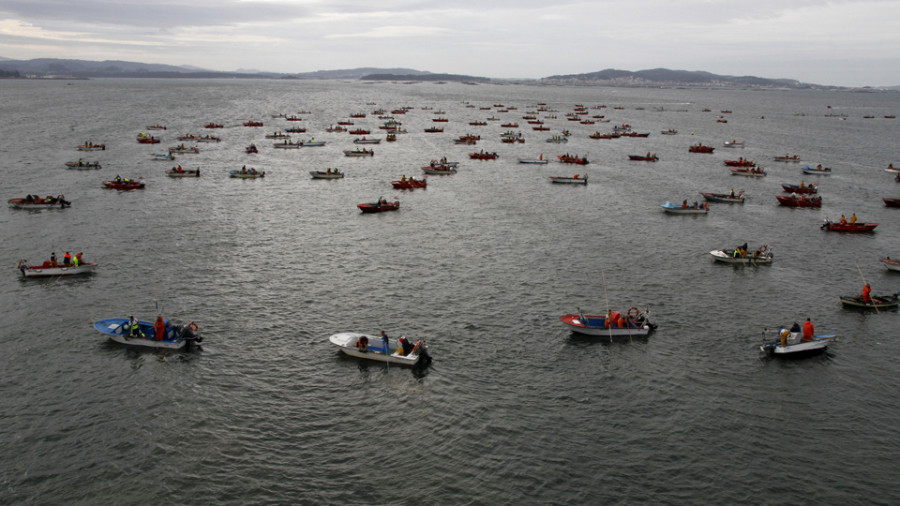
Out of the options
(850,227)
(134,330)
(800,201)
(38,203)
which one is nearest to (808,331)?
(850,227)

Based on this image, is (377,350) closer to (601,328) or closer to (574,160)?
(601,328)

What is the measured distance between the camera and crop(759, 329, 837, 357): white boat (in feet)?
122

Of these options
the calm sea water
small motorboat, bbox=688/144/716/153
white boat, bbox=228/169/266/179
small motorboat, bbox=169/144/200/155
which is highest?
small motorboat, bbox=688/144/716/153

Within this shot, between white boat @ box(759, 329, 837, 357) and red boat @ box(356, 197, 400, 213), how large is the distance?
47873mm

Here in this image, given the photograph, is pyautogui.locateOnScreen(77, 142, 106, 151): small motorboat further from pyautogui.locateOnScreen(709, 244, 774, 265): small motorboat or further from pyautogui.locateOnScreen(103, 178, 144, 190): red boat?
pyautogui.locateOnScreen(709, 244, 774, 265): small motorboat

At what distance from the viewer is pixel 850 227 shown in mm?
67438

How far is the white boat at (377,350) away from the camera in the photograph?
35281 millimetres

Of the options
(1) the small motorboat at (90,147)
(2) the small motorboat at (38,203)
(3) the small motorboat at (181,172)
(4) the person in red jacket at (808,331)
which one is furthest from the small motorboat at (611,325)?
(1) the small motorboat at (90,147)

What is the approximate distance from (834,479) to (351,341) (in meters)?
27.1

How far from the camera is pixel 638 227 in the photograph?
68625mm

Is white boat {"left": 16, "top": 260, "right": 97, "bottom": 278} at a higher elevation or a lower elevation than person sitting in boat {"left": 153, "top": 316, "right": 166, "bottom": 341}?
higher

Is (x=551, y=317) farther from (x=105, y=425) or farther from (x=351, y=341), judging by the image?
(x=105, y=425)

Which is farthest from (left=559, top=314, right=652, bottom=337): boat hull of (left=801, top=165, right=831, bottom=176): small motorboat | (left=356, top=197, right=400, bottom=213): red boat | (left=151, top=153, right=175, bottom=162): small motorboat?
(left=151, top=153, right=175, bottom=162): small motorboat

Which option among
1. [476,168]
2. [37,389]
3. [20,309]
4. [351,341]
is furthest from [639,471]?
[476,168]
